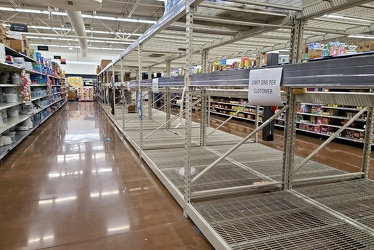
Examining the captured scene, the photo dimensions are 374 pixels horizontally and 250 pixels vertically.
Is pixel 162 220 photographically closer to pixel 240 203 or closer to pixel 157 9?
pixel 240 203

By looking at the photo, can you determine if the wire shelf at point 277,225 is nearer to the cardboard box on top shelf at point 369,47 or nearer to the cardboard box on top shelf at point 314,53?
the cardboard box on top shelf at point 369,47

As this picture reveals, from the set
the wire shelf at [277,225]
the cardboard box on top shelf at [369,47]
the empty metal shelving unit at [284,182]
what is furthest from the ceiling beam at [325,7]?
the cardboard box on top shelf at [369,47]

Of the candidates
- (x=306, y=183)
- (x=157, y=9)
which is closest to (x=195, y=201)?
(x=306, y=183)

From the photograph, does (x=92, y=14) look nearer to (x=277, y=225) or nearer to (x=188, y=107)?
(x=188, y=107)

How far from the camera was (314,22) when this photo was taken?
3258mm

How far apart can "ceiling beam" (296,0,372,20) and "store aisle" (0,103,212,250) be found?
2.33 meters

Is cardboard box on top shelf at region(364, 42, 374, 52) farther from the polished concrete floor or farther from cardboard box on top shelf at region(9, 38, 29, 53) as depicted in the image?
cardboard box on top shelf at region(9, 38, 29, 53)

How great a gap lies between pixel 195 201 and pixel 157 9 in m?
10.3

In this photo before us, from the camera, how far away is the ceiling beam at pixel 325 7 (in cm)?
217

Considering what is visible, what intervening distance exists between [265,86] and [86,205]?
2.23 meters

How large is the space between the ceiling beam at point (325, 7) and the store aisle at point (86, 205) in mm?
2330

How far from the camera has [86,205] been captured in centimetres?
278

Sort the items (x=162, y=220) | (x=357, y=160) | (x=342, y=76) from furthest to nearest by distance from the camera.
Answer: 1. (x=357, y=160)
2. (x=162, y=220)
3. (x=342, y=76)

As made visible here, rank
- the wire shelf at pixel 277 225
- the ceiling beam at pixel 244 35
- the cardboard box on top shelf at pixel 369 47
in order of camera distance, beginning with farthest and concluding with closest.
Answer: the cardboard box on top shelf at pixel 369 47
the ceiling beam at pixel 244 35
the wire shelf at pixel 277 225
